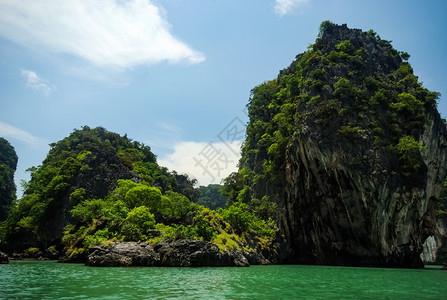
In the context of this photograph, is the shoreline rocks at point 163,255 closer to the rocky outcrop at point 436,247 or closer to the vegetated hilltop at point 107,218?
the vegetated hilltop at point 107,218

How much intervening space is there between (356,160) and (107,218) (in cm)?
2164

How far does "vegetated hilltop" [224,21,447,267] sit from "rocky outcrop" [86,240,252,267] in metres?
11.8

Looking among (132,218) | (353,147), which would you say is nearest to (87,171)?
(132,218)

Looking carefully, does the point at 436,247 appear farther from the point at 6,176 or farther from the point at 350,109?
the point at 6,176

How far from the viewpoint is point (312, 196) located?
2852 cm

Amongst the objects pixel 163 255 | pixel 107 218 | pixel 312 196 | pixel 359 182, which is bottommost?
pixel 163 255

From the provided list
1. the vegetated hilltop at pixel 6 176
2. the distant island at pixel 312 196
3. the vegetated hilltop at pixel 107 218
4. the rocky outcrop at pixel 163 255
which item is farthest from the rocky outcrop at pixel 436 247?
the vegetated hilltop at pixel 6 176

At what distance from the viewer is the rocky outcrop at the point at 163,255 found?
57.6 ft

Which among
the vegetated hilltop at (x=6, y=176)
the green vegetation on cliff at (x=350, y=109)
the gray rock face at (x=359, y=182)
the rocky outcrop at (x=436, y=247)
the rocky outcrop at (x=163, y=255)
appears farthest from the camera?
the vegetated hilltop at (x=6, y=176)

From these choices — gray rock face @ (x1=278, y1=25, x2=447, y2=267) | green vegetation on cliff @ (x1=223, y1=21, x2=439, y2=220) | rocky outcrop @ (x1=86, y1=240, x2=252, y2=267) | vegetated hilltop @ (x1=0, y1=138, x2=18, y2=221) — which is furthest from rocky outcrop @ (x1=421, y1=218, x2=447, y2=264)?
vegetated hilltop @ (x1=0, y1=138, x2=18, y2=221)

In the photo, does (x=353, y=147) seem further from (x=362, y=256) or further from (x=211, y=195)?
(x=211, y=195)

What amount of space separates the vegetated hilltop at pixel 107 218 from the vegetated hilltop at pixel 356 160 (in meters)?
5.39

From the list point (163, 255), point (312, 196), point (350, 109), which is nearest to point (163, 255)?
point (163, 255)

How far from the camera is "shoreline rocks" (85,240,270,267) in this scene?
17.5 metres
